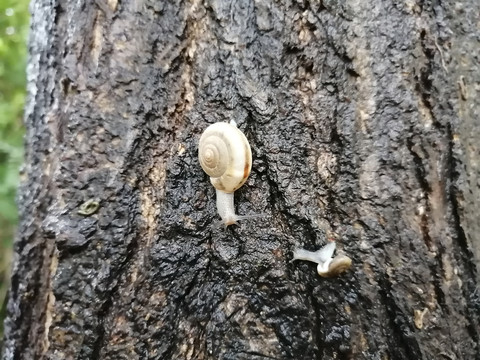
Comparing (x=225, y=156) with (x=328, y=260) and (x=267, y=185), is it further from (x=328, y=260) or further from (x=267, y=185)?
Result: (x=328, y=260)

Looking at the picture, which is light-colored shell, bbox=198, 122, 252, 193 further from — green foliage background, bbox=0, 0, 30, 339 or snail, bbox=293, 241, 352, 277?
green foliage background, bbox=0, 0, 30, 339

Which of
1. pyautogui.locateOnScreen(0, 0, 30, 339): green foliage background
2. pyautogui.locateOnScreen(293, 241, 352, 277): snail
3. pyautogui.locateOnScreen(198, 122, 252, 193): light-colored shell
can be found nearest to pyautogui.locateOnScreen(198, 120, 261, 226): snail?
pyautogui.locateOnScreen(198, 122, 252, 193): light-colored shell

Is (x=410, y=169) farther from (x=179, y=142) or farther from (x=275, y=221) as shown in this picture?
(x=179, y=142)

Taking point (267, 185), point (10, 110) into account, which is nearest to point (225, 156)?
point (267, 185)

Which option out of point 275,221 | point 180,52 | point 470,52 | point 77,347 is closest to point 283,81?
point 180,52

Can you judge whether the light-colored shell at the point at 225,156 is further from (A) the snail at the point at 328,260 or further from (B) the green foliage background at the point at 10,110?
(B) the green foliage background at the point at 10,110
